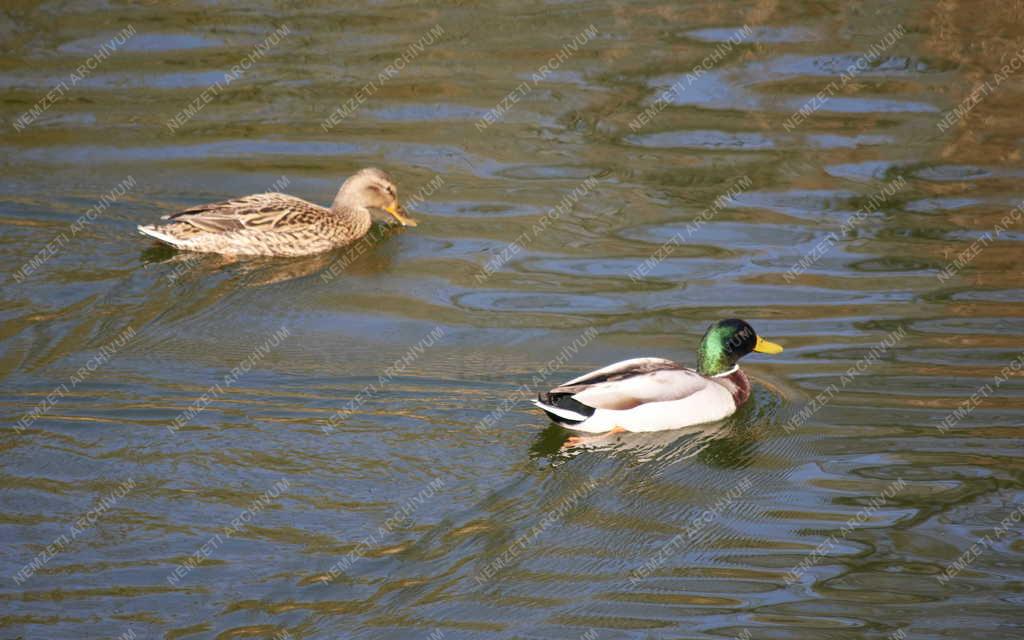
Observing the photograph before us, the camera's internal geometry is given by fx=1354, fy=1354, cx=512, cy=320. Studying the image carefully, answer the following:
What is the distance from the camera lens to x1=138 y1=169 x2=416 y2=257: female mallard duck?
11414 millimetres

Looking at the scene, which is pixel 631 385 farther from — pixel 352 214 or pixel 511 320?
pixel 352 214

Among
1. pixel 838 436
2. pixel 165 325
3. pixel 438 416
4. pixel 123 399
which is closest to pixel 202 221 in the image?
pixel 165 325

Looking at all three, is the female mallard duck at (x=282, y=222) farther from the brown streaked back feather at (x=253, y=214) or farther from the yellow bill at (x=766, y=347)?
the yellow bill at (x=766, y=347)

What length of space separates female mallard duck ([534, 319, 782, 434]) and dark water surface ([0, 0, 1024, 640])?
0.52 feet

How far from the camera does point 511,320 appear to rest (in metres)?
10.5

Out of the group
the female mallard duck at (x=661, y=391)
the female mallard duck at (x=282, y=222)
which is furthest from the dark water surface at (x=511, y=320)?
the female mallard duck at (x=282, y=222)

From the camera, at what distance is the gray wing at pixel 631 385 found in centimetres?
873

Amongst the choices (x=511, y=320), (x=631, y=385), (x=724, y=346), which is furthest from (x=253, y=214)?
(x=724, y=346)

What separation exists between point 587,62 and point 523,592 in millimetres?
9658

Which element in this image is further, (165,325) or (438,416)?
(165,325)

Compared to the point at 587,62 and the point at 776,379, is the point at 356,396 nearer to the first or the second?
the point at 776,379

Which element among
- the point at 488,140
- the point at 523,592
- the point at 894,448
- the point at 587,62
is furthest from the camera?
the point at 587,62

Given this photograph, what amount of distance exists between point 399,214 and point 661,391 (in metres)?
4.09

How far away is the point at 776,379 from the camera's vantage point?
9711mm
